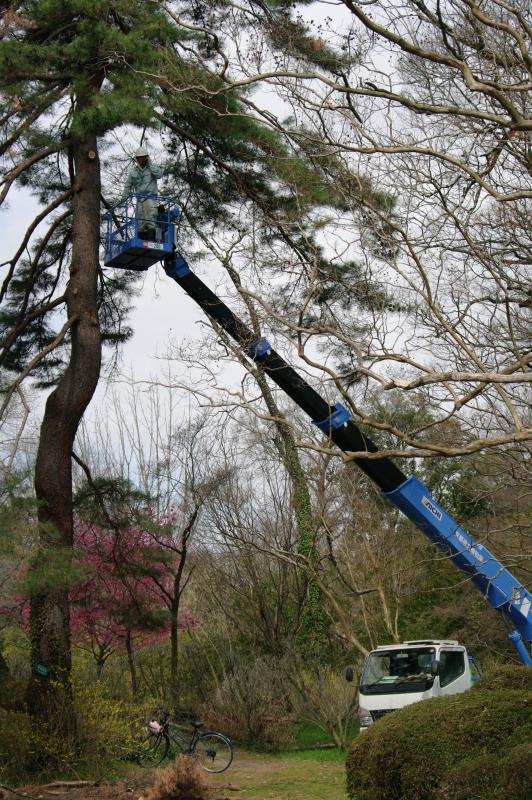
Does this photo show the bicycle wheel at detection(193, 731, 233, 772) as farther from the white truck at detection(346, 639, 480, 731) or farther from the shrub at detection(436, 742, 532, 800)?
the shrub at detection(436, 742, 532, 800)

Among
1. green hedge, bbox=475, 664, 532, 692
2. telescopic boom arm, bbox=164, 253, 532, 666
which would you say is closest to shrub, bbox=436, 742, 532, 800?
green hedge, bbox=475, 664, 532, 692

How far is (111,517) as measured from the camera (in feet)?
48.0

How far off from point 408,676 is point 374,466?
3316 mm

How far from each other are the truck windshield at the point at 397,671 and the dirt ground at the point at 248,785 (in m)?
1.43

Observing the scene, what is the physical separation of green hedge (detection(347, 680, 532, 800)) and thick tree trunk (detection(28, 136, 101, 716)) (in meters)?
4.70

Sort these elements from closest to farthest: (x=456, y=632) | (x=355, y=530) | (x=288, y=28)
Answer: (x=288, y=28) < (x=355, y=530) < (x=456, y=632)

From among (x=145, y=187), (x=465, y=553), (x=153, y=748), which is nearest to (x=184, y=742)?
(x=153, y=748)

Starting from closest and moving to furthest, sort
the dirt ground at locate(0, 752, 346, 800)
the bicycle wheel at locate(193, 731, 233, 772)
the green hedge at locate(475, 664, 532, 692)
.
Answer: the green hedge at locate(475, 664, 532, 692) < the dirt ground at locate(0, 752, 346, 800) < the bicycle wheel at locate(193, 731, 233, 772)

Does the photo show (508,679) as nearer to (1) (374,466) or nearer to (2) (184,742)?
(1) (374,466)

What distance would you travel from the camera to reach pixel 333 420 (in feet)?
43.3

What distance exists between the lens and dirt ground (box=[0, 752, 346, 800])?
10.2 metres

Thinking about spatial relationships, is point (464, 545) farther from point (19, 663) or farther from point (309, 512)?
point (19, 663)

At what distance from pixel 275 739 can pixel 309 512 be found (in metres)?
4.89

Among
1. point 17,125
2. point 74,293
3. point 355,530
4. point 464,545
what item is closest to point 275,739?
point 355,530
